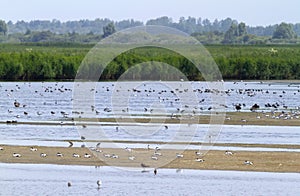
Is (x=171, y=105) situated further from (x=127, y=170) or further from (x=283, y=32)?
(x=283, y=32)

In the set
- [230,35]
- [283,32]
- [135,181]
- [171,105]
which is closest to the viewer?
[135,181]

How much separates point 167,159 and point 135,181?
9.80 feet

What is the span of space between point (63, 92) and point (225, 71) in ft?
93.7

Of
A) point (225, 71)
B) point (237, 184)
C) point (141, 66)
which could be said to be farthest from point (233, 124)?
point (225, 71)

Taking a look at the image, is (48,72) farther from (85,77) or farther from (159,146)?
(159,146)

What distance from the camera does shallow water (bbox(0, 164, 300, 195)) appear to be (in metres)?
19.2

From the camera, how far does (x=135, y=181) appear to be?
2038 centimetres

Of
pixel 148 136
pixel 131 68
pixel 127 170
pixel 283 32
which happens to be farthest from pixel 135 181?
pixel 283 32

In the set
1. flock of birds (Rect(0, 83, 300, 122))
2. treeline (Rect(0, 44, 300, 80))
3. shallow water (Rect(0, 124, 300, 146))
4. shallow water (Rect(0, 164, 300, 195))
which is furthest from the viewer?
treeline (Rect(0, 44, 300, 80))

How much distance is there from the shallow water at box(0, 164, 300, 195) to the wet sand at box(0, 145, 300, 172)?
640mm

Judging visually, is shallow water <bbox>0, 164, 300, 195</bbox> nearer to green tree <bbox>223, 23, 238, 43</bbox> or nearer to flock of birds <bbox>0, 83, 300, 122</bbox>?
flock of birds <bbox>0, 83, 300, 122</bbox>

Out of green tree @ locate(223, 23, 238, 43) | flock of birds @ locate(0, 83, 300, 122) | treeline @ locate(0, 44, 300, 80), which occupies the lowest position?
flock of birds @ locate(0, 83, 300, 122)

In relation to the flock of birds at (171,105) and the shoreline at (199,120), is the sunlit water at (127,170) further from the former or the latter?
the shoreline at (199,120)

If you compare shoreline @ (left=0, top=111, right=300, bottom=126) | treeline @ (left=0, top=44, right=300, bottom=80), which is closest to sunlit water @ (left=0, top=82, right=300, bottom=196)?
shoreline @ (left=0, top=111, right=300, bottom=126)
